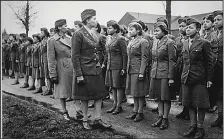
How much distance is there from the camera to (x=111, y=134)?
15.4 ft

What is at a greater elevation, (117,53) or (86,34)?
(86,34)

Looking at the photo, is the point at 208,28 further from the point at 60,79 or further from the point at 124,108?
the point at 60,79

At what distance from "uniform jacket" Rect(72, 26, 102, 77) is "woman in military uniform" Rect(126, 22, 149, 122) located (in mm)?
1029

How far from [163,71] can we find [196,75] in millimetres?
802

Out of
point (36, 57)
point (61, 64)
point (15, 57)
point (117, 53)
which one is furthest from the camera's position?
point (15, 57)

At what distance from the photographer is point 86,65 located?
4949 mm

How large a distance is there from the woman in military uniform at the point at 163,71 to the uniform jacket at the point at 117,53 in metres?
1.12

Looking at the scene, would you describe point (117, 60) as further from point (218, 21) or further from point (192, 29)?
point (218, 21)

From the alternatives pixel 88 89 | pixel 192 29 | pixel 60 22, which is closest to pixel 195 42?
pixel 192 29

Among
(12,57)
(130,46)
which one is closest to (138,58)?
(130,46)

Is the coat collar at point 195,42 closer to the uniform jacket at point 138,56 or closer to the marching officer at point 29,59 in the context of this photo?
the uniform jacket at point 138,56

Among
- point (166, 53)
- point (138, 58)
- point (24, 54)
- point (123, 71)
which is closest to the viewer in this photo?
point (166, 53)

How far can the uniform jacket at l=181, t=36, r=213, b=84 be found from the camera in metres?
4.50

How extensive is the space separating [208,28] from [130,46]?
1.89m
